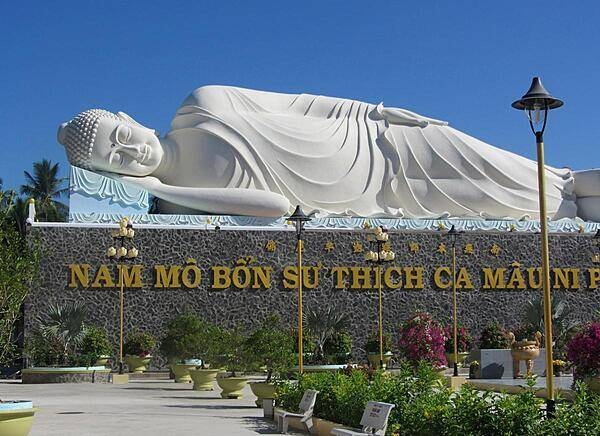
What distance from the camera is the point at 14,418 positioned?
9.32m

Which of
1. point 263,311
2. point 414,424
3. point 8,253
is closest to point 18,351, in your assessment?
point 263,311

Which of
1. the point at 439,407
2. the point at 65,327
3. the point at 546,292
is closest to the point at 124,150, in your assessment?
the point at 65,327

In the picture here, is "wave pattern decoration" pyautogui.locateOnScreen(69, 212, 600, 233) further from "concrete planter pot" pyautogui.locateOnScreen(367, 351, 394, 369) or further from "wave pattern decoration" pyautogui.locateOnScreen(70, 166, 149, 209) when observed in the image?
"concrete planter pot" pyautogui.locateOnScreen(367, 351, 394, 369)

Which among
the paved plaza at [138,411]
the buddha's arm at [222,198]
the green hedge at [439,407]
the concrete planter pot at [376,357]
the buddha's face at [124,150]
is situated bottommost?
the paved plaza at [138,411]

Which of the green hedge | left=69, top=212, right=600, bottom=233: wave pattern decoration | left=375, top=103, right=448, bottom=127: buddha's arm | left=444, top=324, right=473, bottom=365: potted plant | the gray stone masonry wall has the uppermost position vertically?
left=375, top=103, right=448, bottom=127: buddha's arm

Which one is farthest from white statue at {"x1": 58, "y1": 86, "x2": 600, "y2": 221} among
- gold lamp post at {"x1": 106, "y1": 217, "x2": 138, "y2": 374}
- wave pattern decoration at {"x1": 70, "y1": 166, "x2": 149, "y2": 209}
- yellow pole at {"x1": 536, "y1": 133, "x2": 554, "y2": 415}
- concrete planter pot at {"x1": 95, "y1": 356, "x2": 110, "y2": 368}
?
yellow pole at {"x1": 536, "y1": 133, "x2": 554, "y2": 415}

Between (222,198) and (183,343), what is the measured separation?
4586 millimetres

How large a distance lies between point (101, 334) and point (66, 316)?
0.91 meters

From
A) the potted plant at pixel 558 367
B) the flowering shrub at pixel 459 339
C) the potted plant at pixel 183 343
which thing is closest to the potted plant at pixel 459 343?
the flowering shrub at pixel 459 339

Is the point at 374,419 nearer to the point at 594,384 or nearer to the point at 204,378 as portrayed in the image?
the point at 594,384

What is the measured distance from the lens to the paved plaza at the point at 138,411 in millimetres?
11516

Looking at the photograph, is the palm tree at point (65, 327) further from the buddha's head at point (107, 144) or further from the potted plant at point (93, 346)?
the buddha's head at point (107, 144)

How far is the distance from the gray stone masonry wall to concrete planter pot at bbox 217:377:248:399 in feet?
21.7

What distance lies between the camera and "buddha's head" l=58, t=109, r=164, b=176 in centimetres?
2333
